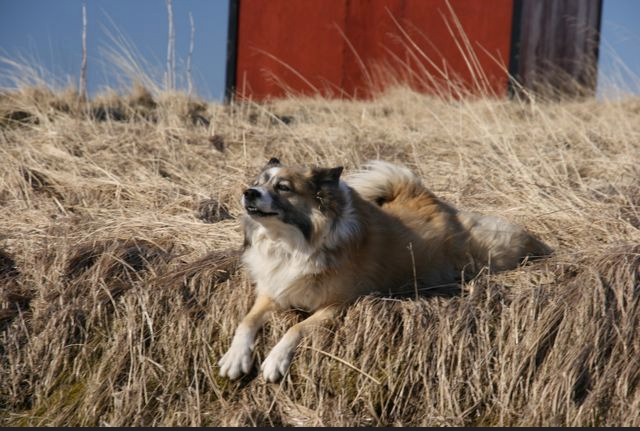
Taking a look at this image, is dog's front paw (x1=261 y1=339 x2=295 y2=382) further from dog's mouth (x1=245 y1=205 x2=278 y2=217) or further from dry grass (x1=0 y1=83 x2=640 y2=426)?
dog's mouth (x1=245 y1=205 x2=278 y2=217)

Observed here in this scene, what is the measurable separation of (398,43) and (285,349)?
809 centimetres

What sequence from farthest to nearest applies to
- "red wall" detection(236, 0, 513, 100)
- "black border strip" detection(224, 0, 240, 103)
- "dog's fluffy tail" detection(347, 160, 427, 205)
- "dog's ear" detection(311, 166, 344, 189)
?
"black border strip" detection(224, 0, 240, 103), "red wall" detection(236, 0, 513, 100), "dog's fluffy tail" detection(347, 160, 427, 205), "dog's ear" detection(311, 166, 344, 189)

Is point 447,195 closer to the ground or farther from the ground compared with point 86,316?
farther from the ground

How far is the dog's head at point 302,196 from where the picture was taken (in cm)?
372

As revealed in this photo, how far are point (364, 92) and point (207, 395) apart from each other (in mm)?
8022

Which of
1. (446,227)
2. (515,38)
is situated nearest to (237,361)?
(446,227)

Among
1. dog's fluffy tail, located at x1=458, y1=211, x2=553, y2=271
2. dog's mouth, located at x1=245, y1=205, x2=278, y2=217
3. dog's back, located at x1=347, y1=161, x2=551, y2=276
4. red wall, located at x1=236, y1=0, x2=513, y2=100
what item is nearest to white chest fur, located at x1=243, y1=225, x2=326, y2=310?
dog's mouth, located at x1=245, y1=205, x2=278, y2=217

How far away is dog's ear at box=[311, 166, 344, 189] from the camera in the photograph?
149 inches

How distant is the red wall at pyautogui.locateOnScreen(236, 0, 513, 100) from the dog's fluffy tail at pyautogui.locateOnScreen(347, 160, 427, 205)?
5.90 meters

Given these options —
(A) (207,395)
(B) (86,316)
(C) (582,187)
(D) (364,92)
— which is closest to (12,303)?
(B) (86,316)

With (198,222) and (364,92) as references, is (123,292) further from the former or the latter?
(364,92)

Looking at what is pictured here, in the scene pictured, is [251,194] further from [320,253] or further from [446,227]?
[446,227]

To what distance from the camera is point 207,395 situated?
12.3 ft

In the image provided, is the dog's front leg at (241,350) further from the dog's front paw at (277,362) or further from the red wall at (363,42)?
the red wall at (363,42)
